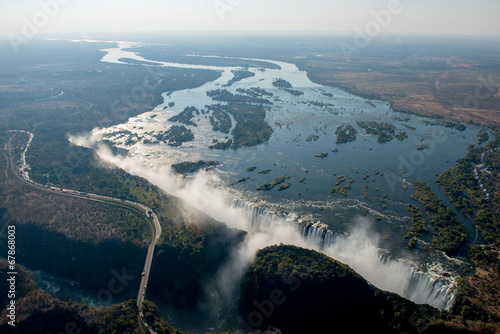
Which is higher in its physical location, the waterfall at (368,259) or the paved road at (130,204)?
the waterfall at (368,259)

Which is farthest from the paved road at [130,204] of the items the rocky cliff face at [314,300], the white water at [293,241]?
the rocky cliff face at [314,300]

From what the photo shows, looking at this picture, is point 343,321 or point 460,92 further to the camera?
point 460,92

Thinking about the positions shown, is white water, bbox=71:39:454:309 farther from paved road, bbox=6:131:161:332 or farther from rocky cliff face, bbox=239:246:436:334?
paved road, bbox=6:131:161:332

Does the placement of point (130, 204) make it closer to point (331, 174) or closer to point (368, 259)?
point (331, 174)

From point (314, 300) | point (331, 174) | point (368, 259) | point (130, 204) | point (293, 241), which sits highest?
point (331, 174)

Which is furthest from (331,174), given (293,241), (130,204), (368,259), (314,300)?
(130,204)

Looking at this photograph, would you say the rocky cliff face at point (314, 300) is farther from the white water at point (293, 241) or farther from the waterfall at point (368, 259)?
the waterfall at point (368, 259)

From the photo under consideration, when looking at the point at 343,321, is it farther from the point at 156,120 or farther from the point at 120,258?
the point at 156,120

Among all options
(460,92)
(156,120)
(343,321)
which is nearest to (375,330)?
(343,321)
